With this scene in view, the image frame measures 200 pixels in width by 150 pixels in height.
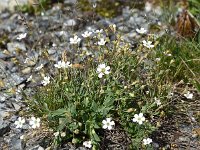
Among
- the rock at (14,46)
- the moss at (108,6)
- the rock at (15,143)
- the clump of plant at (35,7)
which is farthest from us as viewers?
the clump of plant at (35,7)

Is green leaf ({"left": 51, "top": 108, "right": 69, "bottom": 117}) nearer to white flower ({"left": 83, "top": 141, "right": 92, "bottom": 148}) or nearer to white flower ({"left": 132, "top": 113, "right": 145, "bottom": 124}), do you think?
white flower ({"left": 83, "top": 141, "right": 92, "bottom": 148})

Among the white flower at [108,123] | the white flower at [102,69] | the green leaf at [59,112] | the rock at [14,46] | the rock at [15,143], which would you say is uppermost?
the white flower at [102,69]

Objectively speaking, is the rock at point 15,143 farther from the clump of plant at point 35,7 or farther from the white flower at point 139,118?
the clump of plant at point 35,7

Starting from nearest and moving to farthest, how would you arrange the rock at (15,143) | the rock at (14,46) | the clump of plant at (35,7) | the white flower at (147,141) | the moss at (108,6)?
the white flower at (147,141) → the rock at (15,143) → the rock at (14,46) → the moss at (108,6) → the clump of plant at (35,7)

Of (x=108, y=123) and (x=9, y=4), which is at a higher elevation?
(x=108, y=123)

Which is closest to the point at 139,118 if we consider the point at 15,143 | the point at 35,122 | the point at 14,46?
the point at 35,122

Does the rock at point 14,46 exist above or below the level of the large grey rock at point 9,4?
below

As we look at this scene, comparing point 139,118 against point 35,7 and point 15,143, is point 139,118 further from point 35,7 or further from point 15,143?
point 35,7

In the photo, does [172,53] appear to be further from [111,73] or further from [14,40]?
[14,40]

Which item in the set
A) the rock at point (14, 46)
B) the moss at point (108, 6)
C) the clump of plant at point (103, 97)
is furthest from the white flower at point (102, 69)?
the moss at point (108, 6)
